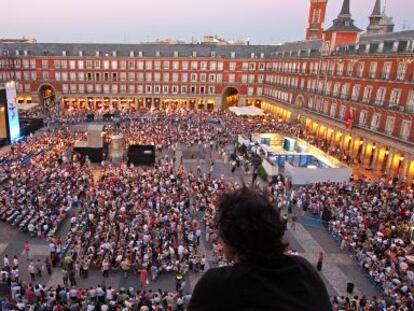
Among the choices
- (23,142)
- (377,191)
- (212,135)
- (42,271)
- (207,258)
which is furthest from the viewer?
(212,135)

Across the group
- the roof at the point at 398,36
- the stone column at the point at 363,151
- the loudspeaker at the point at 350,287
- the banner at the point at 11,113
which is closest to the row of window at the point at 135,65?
the banner at the point at 11,113

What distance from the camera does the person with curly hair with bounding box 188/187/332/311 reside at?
6.14 feet

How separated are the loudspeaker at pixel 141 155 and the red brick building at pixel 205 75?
26307mm

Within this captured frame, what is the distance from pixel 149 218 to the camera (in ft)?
70.1

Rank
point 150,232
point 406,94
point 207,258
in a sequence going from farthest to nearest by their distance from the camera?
point 406,94
point 150,232
point 207,258

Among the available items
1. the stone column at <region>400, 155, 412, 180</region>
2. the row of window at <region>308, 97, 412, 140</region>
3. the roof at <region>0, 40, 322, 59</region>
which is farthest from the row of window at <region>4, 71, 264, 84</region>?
the stone column at <region>400, 155, 412, 180</region>

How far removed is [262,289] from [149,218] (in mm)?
20145

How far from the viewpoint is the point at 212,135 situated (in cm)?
4912

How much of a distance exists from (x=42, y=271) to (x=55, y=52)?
6566 cm

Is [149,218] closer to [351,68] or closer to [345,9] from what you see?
[351,68]

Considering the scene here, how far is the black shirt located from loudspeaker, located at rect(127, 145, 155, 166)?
33.8m

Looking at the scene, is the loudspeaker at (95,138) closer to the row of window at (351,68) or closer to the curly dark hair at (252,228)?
the row of window at (351,68)

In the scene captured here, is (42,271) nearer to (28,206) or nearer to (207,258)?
(28,206)

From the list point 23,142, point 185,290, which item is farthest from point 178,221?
point 23,142
